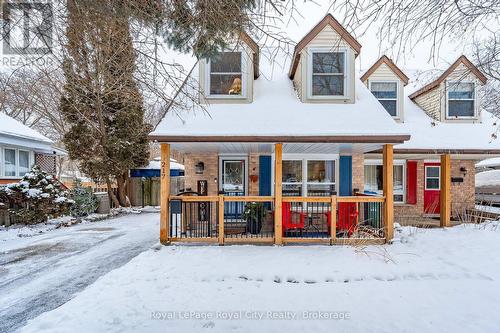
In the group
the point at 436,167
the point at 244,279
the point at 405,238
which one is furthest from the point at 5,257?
the point at 436,167

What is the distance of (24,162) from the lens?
14.5 meters

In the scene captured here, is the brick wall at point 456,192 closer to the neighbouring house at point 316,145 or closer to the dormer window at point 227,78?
the neighbouring house at point 316,145

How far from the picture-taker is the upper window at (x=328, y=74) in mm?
8398

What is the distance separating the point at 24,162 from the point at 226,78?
12.6m

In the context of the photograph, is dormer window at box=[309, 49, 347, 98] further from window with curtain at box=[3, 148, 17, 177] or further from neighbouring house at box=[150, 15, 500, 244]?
window with curtain at box=[3, 148, 17, 177]

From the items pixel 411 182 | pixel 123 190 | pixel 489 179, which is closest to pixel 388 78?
pixel 411 182

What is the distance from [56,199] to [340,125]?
10.6 meters

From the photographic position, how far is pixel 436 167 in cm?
1191

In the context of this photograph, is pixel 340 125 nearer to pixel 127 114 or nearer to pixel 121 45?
pixel 121 45

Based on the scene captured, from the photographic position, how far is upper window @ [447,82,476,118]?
35.8 feet

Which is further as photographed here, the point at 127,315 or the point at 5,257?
the point at 5,257

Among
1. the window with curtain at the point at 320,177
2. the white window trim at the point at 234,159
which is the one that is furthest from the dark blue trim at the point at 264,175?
the window with curtain at the point at 320,177

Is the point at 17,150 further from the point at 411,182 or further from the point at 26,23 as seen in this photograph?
the point at 411,182

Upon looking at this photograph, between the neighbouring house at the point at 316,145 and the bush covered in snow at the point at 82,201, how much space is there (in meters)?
6.23
